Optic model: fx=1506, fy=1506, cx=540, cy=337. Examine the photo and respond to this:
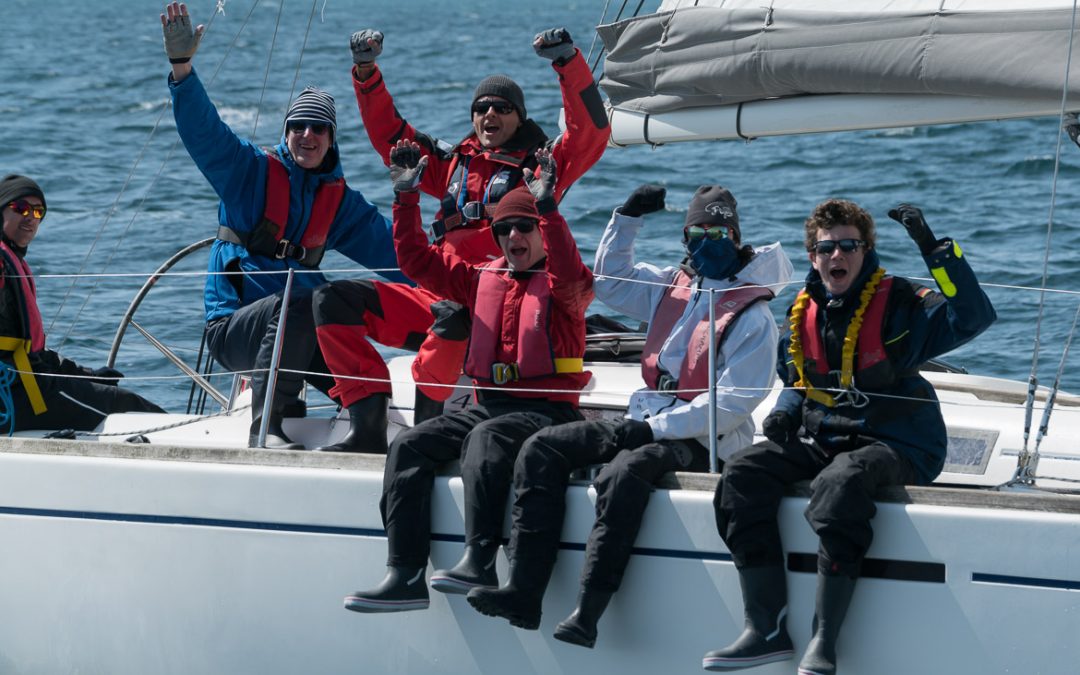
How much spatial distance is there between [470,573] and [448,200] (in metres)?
1.49

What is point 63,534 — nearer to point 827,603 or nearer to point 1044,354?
point 827,603

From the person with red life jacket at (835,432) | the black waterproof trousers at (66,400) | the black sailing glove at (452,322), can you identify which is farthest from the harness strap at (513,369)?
the black waterproof trousers at (66,400)

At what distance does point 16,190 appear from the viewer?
5.45 meters

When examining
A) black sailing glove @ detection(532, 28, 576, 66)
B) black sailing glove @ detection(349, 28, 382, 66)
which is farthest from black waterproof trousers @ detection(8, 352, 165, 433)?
black sailing glove @ detection(532, 28, 576, 66)

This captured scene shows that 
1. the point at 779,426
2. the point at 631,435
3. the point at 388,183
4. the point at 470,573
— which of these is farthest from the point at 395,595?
the point at 388,183

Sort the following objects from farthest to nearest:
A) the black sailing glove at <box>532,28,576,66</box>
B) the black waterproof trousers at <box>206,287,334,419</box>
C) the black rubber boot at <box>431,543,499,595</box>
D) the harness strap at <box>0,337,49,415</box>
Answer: the harness strap at <box>0,337,49,415</box>, the black waterproof trousers at <box>206,287,334,419</box>, the black sailing glove at <box>532,28,576,66</box>, the black rubber boot at <box>431,543,499,595</box>

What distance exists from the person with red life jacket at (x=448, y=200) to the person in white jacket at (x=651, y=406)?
465mm

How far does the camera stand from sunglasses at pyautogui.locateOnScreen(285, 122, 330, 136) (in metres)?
A: 5.16

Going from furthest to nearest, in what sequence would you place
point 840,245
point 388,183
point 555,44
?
1. point 388,183
2. point 555,44
3. point 840,245

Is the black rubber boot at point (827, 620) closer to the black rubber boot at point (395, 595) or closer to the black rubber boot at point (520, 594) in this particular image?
the black rubber boot at point (520, 594)

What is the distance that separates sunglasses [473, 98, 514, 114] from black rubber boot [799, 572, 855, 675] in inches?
78.1

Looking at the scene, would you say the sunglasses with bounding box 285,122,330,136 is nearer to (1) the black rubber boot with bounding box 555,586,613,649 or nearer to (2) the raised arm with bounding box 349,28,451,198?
(2) the raised arm with bounding box 349,28,451,198

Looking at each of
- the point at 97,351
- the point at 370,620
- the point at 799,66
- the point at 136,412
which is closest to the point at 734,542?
the point at 370,620

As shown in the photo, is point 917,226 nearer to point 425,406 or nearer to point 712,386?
point 712,386
